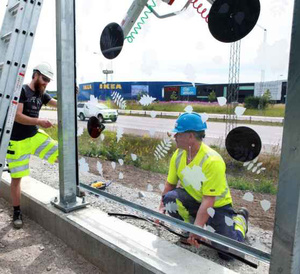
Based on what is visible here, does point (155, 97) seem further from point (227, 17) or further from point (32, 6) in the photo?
point (32, 6)

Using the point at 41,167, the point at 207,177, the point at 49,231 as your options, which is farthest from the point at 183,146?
the point at 41,167

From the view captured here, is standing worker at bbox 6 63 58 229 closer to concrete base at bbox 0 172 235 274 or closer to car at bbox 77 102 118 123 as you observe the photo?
concrete base at bbox 0 172 235 274

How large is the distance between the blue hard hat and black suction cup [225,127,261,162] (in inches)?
8.3

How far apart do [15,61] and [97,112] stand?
0.97 m

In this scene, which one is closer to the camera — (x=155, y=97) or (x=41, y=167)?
(x=155, y=97)

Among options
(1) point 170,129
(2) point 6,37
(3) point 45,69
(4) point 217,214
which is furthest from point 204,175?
(3) point 45,69

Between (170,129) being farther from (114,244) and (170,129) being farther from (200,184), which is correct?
(114,244)

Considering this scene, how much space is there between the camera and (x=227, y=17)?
1.70 m

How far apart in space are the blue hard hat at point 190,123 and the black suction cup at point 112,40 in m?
0.93

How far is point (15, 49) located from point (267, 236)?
7.53 ft

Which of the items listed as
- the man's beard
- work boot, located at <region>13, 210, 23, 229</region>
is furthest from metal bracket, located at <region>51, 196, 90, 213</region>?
the man's beard

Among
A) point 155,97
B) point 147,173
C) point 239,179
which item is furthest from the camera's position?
point 147,173

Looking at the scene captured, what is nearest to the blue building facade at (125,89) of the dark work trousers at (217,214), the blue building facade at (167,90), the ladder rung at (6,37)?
the blue building facade at (167,90)

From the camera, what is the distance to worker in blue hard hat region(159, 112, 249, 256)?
6.27 feet
